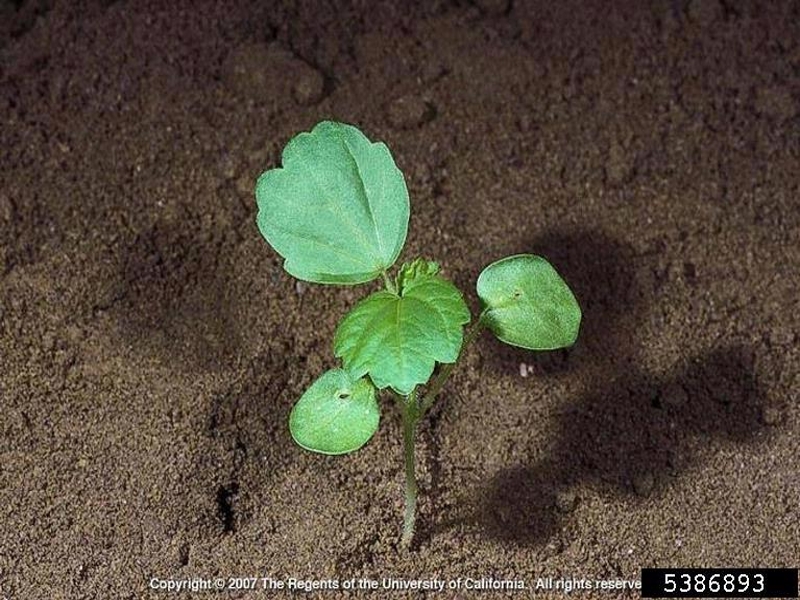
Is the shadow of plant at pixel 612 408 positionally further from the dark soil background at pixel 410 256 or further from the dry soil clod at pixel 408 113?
the dry soil clod at pixel 408 113

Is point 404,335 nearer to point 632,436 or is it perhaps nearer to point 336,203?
point 336,203

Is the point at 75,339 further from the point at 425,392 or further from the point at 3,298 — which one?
the point at 425,392

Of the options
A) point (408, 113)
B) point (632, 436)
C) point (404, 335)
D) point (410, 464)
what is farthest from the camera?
point (408, 113)

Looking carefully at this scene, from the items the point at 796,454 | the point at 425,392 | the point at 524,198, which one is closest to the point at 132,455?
the point at 425,392

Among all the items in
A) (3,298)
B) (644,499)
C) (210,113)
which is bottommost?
(644,499)

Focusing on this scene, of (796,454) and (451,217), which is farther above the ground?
(451,217)

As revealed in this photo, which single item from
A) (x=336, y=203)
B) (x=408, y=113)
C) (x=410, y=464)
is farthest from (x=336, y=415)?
(x=408, y=113)

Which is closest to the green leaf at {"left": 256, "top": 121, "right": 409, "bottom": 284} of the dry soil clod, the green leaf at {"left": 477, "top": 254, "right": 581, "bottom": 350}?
the green leaf at {"left": 477, "top": 254, "right": 581, "bottom": 350}
